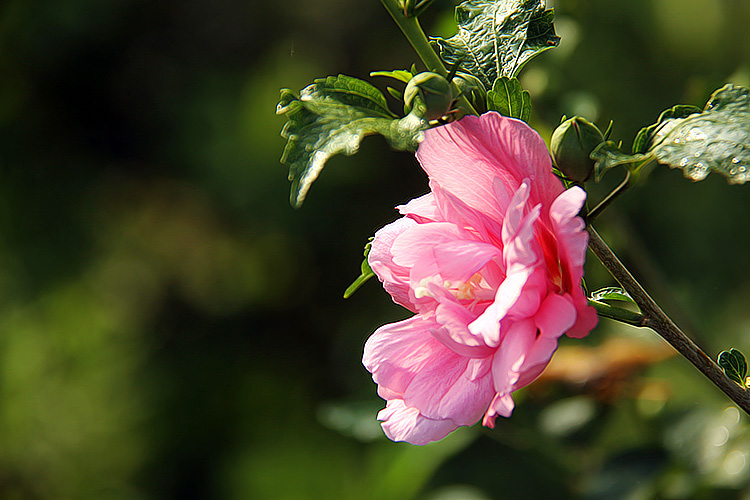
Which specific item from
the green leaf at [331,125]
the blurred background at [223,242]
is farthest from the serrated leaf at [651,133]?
the blurred background at [223,242]

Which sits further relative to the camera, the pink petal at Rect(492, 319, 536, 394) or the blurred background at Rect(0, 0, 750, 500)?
the blurred background at Rect(0, 0, 750, 500)

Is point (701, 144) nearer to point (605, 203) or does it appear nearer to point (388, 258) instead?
point (605, 203)

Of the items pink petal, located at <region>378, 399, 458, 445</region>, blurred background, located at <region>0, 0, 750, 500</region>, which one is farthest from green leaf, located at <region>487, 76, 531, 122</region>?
blurred background, located at <region>0, 0, 750, 500</region>

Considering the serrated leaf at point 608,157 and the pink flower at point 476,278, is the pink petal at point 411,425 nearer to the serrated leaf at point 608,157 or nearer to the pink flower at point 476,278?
the pink flower at point 476,278

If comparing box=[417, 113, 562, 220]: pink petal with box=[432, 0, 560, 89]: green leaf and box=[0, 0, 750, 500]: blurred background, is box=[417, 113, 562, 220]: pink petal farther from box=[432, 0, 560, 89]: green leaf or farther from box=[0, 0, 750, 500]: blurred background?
box=[0, 0, 750, 500]: blurred background

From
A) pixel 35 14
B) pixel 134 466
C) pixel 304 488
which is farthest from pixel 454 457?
pixel 35 14

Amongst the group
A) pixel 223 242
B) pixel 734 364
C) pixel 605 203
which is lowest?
pixel 223 242

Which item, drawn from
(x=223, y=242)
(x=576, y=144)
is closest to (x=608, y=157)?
(x=576, y=144)

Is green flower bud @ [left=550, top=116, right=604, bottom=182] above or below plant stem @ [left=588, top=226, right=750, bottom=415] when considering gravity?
above
